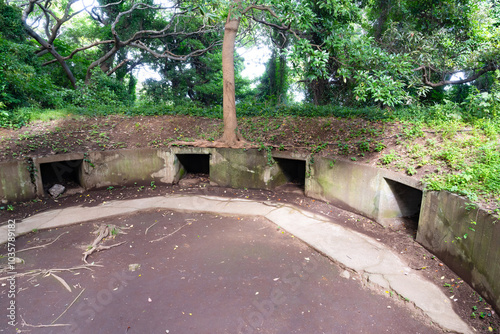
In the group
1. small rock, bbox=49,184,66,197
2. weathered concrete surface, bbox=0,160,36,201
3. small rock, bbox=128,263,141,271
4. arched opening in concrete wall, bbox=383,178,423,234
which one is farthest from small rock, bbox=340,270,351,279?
weathered concrete surface, bbox=0,160,36,201

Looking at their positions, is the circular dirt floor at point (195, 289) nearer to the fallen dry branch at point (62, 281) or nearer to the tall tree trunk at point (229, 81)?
the fallen dry branch at point (62, 281)

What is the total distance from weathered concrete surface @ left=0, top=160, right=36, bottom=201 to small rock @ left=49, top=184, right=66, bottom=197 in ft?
1.16

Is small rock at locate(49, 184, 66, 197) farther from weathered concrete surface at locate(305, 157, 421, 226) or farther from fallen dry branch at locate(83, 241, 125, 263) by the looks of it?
weathered concrete surface at locate(305, 157, 421, 226)

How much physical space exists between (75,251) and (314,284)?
3.28 meters

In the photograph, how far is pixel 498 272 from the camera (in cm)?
267

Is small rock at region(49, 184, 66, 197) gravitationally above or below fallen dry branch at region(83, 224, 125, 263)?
above

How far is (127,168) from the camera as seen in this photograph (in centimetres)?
634

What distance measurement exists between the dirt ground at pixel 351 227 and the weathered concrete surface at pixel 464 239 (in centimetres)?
12

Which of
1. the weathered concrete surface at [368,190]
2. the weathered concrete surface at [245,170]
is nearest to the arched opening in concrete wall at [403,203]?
the weathered concrete surface at [368,190]

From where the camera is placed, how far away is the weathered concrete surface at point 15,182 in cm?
512

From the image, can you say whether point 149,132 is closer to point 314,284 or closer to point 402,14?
point 314,284

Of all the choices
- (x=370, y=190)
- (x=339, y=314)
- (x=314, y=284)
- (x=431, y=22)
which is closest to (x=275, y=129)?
(x=370, y=190)

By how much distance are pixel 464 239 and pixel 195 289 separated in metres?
3.11

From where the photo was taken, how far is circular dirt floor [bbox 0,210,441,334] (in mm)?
2623
